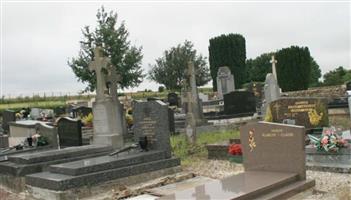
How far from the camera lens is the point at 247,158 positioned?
676 cm

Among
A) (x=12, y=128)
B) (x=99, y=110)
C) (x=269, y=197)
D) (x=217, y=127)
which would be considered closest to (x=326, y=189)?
(x=269, y=197)

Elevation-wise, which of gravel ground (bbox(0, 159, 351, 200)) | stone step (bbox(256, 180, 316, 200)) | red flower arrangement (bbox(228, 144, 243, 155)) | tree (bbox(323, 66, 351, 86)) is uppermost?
tree (bbox(323, 66, 351, 86))

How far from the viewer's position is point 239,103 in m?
18.9

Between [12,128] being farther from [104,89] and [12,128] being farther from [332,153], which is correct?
[332,153]

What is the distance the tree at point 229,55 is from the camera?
4081cm

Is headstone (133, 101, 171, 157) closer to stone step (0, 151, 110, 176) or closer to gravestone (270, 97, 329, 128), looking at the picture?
stone step (0, 151, 110, 176)

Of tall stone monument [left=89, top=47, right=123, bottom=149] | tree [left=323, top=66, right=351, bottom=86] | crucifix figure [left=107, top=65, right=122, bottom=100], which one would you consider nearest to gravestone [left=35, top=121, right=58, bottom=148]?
tall stone monument [left=89, top=47, right=123, bottom=149]

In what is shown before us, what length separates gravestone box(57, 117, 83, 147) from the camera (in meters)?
11.4

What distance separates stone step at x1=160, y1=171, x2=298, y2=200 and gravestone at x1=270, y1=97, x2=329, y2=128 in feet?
15.2

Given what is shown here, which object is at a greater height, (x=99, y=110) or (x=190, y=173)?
(x=99, y=110)

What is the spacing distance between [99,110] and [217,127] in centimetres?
549

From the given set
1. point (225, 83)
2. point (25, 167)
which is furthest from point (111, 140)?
point (225, 83)

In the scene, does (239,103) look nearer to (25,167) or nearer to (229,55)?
(25,167)

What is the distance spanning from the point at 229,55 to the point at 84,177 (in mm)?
34772
